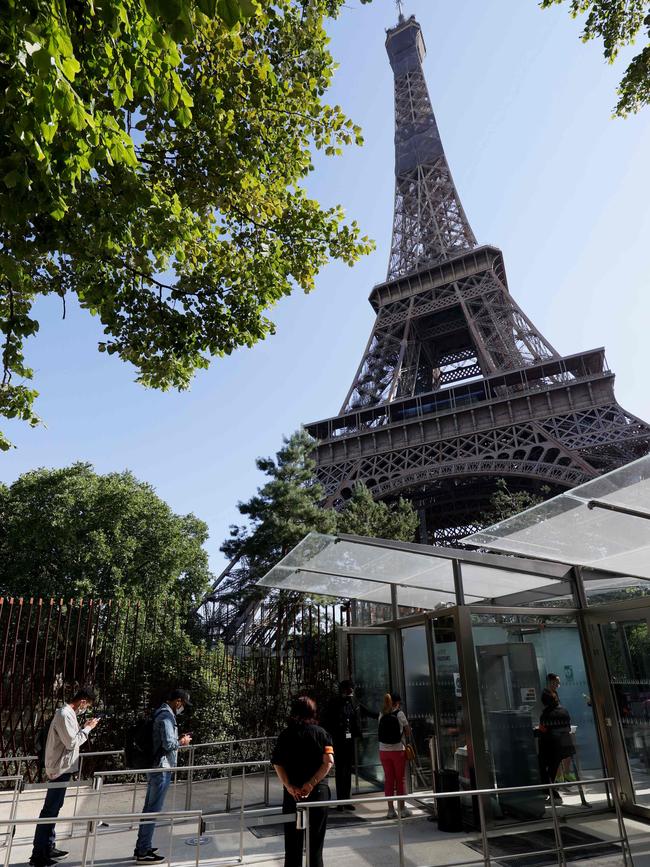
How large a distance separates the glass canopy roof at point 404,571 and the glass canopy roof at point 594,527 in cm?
84

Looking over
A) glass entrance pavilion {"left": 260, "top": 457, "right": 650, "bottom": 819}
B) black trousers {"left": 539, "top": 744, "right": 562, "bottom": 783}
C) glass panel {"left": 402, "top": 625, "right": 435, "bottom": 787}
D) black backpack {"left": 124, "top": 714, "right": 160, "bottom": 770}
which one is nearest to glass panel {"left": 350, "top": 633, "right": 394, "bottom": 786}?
glass panel {"left": 402, "top": 625, "right": 435, "bottom": 787}

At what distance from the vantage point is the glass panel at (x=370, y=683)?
876 centimetres

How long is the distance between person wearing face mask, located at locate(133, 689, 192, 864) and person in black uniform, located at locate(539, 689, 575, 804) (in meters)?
4.18

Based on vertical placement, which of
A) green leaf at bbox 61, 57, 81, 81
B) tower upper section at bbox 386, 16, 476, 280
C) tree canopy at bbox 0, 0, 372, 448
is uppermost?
tower upper section at bbox 386, 16, 476, 280

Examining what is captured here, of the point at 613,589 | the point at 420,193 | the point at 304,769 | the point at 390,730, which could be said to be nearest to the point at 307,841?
the point at 304,769

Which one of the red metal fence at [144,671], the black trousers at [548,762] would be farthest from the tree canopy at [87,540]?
the black trousers at [548,762]

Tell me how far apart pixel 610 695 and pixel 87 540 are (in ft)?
62.9

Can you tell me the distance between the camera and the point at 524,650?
23.5 ft

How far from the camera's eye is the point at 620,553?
6160 millimetres

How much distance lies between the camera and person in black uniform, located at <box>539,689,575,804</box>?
22.1 feet

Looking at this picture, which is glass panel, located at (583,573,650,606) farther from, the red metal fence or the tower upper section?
the tower upper section

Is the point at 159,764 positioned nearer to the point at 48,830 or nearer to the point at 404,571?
the point at 48,830

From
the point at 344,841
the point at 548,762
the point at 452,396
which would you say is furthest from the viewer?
the point at 452,396

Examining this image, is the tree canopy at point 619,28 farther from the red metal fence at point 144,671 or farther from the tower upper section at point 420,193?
the tower upper section at point 420,193
